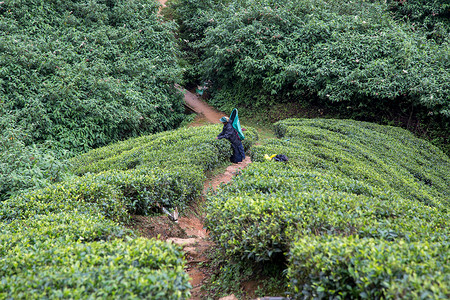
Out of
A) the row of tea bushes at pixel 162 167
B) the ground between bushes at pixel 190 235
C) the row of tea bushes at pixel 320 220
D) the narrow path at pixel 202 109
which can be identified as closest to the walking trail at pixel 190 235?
the ground between bushes at pixel 190 235

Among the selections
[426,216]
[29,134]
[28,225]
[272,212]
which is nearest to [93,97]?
[29,134]

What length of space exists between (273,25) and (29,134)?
11.8 meters

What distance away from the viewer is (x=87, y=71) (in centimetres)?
Answer: 1210

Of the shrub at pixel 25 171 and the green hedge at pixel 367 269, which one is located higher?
the green hedge at pixel 367 269

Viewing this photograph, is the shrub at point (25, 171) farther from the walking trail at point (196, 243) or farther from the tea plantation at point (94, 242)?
the walking trail at point (196, 243)

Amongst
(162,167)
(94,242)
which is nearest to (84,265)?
(94,242)

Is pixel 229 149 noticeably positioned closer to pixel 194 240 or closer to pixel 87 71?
pixel 194 240

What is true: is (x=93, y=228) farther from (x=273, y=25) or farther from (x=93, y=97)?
(x=273, y=25)

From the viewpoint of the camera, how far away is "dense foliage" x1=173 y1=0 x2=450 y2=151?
42.2 feet

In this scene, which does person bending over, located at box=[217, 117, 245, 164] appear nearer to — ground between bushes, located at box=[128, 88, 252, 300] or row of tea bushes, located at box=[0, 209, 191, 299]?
ground between bushes, located at box=[128, 88, 252, 300]

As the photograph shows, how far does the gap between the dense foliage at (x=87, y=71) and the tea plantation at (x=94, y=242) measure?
5.73m

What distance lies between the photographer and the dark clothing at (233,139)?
8344mm

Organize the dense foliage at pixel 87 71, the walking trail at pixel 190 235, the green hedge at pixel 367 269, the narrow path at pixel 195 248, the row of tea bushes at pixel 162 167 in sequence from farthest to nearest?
the dense foliage at pixel 87 71
the row of tea bushes at pixel 162 167
the walking trail at pixel 190 235
the narrow path at pixel 195 248
the green hedge at pixel 367 269

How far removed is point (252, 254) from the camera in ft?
11.6
